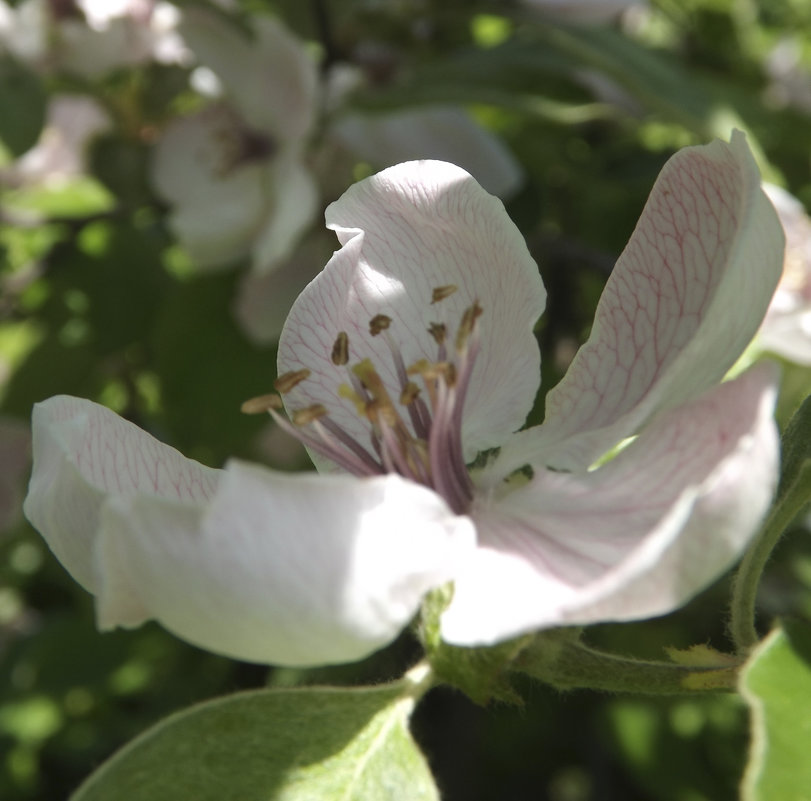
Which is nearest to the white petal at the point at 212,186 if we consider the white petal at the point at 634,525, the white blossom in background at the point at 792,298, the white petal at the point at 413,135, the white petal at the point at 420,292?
the white petal at the point at 413,135

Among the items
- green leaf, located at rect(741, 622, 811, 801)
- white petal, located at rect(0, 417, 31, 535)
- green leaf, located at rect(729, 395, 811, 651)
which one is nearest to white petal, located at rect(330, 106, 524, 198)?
white petal, located at rect(0, 417, 31, 535)

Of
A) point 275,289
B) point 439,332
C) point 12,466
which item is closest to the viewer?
point 439,332

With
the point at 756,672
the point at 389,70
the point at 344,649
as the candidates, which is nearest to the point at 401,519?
the point at 344,649

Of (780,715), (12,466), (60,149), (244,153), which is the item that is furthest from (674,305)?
(60,149)

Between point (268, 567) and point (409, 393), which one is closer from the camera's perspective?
A: point (268, 567)

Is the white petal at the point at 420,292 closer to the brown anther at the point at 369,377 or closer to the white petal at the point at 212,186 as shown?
the brown anther at the point at 369,377

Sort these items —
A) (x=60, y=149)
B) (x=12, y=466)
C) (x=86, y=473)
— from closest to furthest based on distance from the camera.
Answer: (x=86, y=473), (x=12, y=466), (x=60, y=149)

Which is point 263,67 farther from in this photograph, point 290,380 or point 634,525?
point 634,525

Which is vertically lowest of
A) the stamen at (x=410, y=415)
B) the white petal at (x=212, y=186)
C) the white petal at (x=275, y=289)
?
the white petal at (x=275, y=289)
